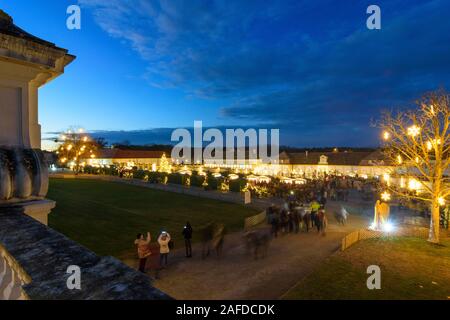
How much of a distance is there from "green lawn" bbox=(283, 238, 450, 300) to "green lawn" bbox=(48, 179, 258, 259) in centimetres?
661

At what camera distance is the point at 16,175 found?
8.84 ft

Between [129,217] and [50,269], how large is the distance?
17967 mm

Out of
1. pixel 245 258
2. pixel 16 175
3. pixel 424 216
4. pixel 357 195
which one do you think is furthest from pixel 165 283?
pixel 357 195

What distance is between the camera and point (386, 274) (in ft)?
36.5

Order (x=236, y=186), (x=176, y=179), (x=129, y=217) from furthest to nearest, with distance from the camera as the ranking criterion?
(x=176, y=179) < (x=236, y=186) < (x=129, y=217)

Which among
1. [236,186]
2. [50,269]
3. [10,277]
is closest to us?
[50,269]

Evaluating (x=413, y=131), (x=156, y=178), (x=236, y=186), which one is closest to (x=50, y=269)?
(x=413, y=131)

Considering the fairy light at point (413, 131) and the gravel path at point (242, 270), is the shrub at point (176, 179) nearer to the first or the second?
the gravel path at point (242, 270)

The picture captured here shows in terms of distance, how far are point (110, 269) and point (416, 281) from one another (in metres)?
11.6

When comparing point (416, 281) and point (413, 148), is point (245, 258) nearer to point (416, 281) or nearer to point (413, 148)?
point (416, 281)

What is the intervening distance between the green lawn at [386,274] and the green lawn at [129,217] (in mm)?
6611

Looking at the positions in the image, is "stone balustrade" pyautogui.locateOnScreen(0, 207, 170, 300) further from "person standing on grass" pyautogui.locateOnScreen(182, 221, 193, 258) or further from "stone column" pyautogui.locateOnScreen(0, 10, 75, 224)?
"person standing on grass" pyautogui.locateOnScreen(182, 221, 193, 258)

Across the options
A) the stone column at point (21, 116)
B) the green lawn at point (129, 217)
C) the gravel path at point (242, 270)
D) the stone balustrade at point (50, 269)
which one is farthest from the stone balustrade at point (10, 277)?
the green lawn at point (129, 217)

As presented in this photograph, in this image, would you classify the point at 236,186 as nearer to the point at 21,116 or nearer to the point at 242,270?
the point at 242,270
